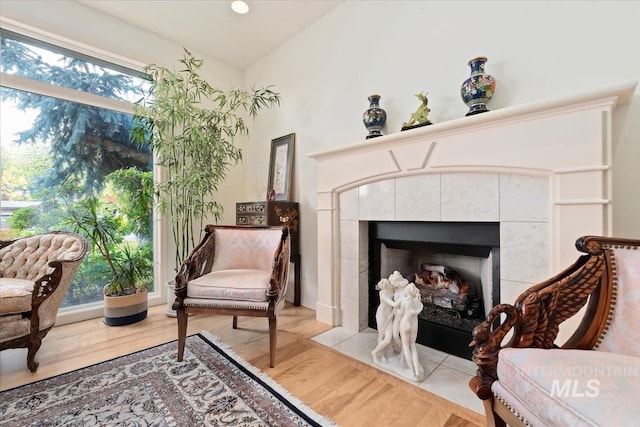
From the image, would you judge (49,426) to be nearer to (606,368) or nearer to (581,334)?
(606,368)

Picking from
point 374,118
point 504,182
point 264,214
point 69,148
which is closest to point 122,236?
point 69,148

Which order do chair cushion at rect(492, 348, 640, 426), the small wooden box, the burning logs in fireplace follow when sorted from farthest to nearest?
the small wooden box → the burning logs in fireplace → chair cushion at rect(492, 348, 640, 426)

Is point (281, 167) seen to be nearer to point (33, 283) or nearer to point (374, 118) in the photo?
point (374, 118)

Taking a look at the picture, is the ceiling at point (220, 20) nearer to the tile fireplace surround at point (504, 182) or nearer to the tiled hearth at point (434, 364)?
the tile fireplace surround at point (504, 182)

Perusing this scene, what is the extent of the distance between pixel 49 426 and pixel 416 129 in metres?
2.39

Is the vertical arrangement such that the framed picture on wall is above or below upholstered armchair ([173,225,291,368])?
above

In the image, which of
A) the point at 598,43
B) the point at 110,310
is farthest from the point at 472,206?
the point at 110,310

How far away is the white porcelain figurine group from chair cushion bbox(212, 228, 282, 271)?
0.90 m

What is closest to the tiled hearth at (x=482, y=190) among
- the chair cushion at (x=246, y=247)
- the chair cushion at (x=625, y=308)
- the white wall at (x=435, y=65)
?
the white wall at (x=435, y=65)

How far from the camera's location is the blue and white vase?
156 cm

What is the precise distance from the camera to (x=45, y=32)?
2.26 metres

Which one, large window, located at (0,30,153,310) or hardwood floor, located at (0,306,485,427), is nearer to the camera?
hardwood floor, located at (0,306,485,427)

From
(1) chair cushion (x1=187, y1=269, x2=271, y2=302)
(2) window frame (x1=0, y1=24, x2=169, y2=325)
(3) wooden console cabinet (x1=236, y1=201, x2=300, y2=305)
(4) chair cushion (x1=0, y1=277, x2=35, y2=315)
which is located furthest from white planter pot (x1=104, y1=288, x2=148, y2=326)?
(3) wooden console cabinet (x1=236, y1=201, x2=300, y2=305)

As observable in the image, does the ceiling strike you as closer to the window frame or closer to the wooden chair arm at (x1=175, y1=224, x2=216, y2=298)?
the window frame
